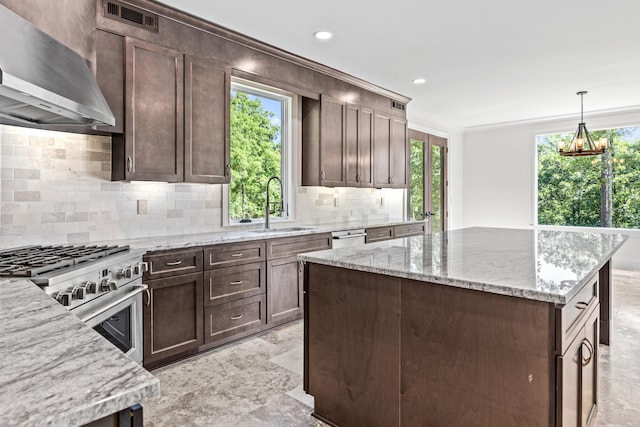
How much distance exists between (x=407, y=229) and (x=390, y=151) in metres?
1.08

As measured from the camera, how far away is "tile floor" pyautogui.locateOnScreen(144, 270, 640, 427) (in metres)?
2.08

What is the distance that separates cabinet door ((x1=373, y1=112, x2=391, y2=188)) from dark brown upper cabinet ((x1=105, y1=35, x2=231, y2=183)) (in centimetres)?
226

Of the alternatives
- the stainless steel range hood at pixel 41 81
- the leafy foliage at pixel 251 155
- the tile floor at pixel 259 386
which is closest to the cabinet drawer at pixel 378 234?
the leafy foliage at pixel 251 155

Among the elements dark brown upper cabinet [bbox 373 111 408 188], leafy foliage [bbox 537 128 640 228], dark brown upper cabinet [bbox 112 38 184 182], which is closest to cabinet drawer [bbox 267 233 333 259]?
dark brown upper cabinet [bbox 112 38 184 182]

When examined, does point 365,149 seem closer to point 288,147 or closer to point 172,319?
point 288,147

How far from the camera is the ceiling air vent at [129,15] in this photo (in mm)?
2611

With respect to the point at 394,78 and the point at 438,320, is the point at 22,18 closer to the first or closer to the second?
the point at 438,320

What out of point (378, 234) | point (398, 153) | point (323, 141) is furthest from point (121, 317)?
point (398, 153)

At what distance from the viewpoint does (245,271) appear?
10.3ft

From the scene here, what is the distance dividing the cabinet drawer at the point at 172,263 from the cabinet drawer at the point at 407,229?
9.04 ft

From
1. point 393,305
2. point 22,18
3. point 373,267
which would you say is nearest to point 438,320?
point 393,305

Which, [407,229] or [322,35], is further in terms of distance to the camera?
[407,229]

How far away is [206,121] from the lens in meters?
3.14

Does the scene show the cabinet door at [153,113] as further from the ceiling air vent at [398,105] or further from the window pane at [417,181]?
the window pane at [417,181]
